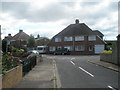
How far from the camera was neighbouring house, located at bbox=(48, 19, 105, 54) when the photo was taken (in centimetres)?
5075

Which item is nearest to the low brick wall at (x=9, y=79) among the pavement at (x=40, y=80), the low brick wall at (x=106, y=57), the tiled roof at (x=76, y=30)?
the pavement at (x=40, y=80)

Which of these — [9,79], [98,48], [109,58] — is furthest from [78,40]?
[9,79]

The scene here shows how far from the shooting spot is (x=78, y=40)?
53.5 m

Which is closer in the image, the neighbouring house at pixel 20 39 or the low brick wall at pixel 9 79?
the low brick wall at pixel 9 79

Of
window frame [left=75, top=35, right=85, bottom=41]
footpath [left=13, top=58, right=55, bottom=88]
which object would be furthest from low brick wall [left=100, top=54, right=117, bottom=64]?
window frame [left=75, top=35, right=85, bottom=41]

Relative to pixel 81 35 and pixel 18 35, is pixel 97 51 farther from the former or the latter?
pixel 18 35

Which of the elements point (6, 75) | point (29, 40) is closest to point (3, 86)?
point (6, 75)

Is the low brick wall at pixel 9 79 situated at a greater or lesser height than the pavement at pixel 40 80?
greater

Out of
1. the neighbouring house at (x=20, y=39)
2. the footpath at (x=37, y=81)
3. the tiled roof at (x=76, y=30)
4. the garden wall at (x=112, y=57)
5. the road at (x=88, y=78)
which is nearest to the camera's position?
the footpath at (x=37, y=81)

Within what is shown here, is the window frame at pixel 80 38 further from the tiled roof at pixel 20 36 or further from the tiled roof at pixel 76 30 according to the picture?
the tiled roof at pixel 20 36

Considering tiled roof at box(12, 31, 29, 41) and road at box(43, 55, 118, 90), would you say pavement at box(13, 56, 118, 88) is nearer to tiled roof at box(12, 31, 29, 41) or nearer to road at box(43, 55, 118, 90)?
road at box(43, 55, 118, 90)

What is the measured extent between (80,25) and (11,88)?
49.1 m

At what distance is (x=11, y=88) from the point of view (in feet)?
27.2

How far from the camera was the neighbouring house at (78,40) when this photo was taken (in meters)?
50.7
